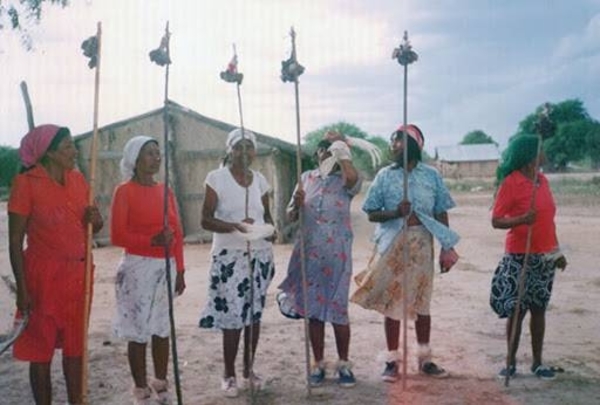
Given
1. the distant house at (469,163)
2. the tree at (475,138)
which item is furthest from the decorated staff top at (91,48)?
the tree at (475,138)

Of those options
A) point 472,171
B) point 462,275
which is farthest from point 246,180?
point 472,171

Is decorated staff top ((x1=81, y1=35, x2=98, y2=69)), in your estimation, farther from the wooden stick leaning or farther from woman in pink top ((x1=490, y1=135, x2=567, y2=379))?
woman in pink top ((x1=490, y1=135, x2=567, y2=379))

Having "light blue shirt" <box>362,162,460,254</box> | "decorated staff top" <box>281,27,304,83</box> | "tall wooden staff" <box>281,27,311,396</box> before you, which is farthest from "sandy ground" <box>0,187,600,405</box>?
"decorated staff top" <box>281,27,304,83</box>

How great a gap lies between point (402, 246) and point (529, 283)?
96 cm

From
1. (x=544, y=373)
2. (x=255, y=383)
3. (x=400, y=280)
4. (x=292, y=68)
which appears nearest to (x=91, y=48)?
(x=292, y=68)

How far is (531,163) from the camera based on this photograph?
479 centimetres

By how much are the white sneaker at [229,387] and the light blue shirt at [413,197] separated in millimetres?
1445

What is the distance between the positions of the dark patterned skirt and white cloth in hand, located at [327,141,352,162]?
1.44 meters

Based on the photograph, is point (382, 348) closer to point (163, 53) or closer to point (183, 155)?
point (163, 53)

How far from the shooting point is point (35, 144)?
3574mm

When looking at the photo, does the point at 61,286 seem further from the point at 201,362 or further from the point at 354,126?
the point at 354,126

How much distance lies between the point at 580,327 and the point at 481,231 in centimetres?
1029

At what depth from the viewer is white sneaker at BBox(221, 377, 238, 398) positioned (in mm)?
4480

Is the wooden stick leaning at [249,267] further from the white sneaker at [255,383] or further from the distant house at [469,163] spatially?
the distant house at [469,163]
